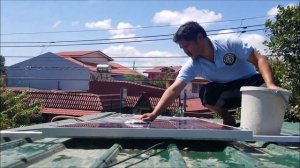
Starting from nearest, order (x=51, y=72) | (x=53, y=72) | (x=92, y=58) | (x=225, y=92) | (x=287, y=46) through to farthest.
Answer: (x=225, y=92) < (x=287, y=46) < (x=53, y=72) < (x=51, y=72) < (x=92, y=58)

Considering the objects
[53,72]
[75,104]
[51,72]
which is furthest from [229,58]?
[51,72]

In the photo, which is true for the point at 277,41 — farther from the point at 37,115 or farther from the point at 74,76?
the point at 74,76

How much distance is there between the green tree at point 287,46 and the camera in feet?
29.8

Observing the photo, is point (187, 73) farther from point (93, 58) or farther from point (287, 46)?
point (93, 58)

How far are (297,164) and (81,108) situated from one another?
1771cm

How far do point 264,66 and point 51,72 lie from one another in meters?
43.2

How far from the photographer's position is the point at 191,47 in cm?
314

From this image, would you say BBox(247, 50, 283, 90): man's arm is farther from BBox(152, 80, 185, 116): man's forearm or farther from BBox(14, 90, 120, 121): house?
BBox(14, 90, 120, 121): house

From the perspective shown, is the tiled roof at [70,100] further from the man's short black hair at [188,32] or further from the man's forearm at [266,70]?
the man's forearm at [266,70]

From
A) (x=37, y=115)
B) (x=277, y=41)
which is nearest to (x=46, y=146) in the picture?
(x=277, y=41)

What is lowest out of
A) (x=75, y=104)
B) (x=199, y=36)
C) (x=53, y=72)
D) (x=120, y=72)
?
(x=75, y=104)

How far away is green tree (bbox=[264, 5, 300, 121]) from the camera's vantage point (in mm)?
9080

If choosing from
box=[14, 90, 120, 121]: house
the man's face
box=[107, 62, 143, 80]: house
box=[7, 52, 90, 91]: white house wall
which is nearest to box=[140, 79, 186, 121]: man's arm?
the man's face

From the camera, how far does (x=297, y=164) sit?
2227mm
